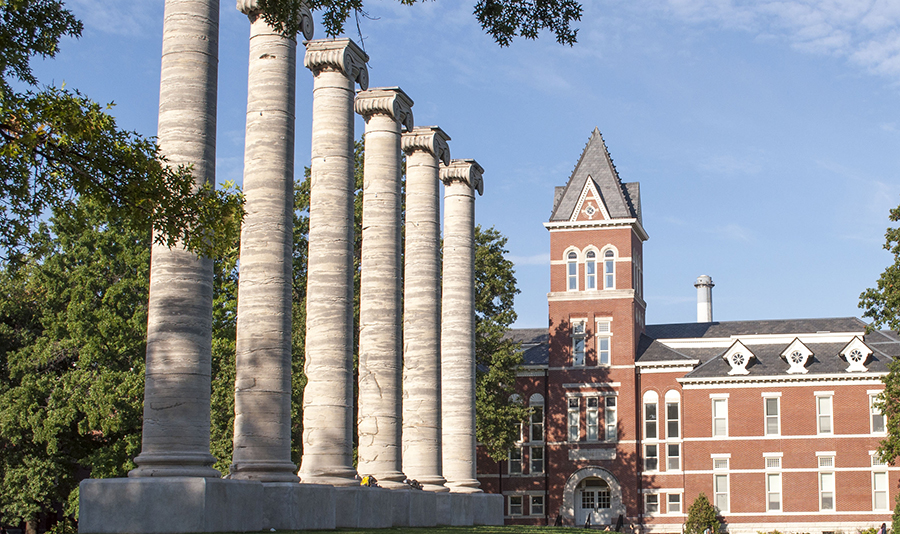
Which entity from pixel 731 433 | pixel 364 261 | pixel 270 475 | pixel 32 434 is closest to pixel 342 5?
pixel 270 475

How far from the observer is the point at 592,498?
7400 centimetres

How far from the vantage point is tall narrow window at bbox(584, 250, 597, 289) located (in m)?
76.6

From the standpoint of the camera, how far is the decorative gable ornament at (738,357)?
72125mm

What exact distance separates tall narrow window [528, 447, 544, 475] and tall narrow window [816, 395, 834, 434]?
1840 cm

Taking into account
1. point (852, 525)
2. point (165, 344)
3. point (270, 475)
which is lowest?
point (852, 525)

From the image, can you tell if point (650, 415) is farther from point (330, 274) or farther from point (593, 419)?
point (330, 274)

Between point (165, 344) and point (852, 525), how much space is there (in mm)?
58602

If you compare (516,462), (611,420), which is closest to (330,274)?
(611,420)

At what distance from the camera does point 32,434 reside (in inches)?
1921

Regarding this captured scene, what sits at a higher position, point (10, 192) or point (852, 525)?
point (10, 192)

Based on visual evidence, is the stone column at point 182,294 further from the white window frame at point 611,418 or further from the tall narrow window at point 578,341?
the tall narrow window at point 578,341

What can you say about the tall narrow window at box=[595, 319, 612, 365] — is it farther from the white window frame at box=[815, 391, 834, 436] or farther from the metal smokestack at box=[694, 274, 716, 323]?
the metal smokestack at box=[694, 274, 716, 323]

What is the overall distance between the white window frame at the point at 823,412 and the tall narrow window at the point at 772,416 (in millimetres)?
2441

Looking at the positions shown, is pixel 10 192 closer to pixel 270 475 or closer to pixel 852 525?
pixel 270 475
